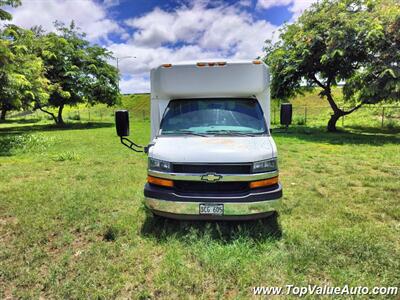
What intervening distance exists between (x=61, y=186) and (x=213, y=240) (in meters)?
4.55

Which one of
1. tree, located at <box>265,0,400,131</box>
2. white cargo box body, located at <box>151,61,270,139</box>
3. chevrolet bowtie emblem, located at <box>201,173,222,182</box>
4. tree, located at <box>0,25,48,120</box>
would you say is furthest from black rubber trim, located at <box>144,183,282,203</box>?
tree, located at <box>265,0,400,131</box>

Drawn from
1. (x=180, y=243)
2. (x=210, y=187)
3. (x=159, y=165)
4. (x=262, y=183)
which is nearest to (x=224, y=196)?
(x=210, y=187)

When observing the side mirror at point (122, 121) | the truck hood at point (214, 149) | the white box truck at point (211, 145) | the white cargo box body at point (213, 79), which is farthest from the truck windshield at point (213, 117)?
the side mirror at point (122, 121)

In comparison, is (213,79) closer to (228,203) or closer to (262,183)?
(262,183)

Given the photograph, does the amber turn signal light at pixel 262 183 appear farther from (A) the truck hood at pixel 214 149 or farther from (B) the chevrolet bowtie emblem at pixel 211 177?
(B) the chevrolet bowtie emblem at pixel 211 177

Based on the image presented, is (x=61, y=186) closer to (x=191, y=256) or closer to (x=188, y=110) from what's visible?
(x=188, y=110)

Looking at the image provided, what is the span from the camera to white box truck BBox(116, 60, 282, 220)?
150 inches

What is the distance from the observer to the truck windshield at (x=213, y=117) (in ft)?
15.4

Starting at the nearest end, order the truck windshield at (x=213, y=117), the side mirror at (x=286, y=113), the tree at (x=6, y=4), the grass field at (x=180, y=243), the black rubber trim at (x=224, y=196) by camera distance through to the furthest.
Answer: the grass field at (x=180, y=243) → the black rubber trim at (x=224, y=196) → the truck windshield at (x=213, y=117) → the side mirror at (x=286, y=113) → the tree at (x=6, y=4)

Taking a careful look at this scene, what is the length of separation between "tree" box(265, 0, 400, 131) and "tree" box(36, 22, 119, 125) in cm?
1645

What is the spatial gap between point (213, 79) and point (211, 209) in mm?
2265

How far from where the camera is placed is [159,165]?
4.00 m

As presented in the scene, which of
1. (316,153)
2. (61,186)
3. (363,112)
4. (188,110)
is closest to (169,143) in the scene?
(188,110)

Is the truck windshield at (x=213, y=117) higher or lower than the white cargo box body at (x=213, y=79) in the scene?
lower
